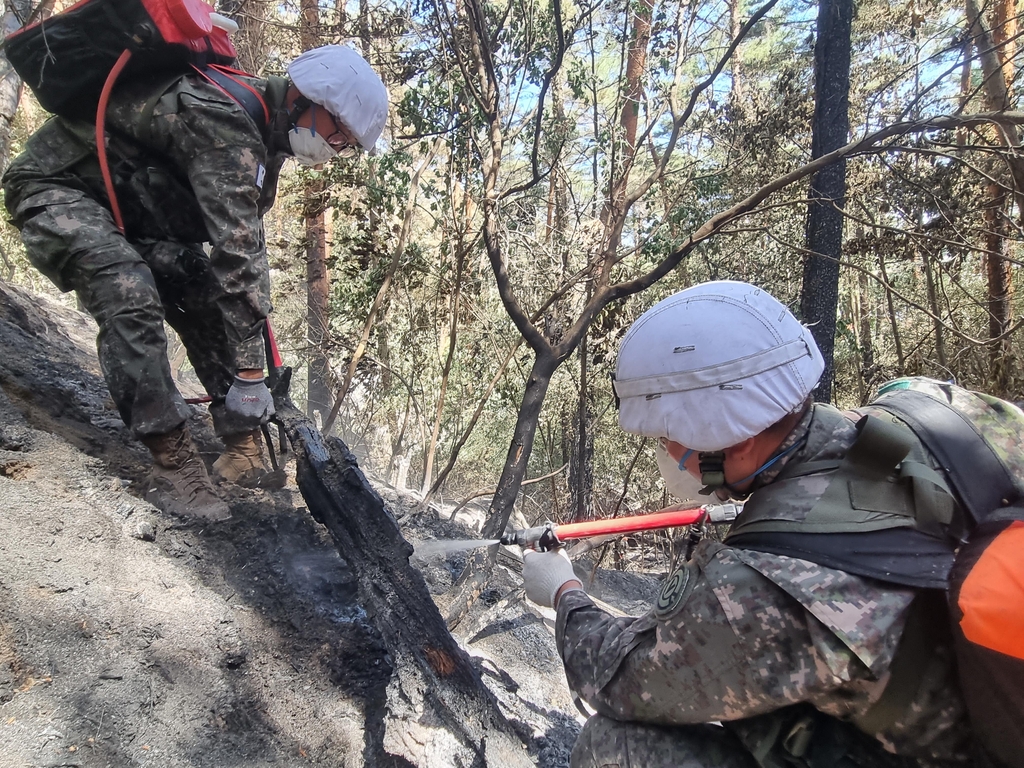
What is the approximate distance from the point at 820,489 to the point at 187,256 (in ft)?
9.32

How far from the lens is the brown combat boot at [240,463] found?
304 cm

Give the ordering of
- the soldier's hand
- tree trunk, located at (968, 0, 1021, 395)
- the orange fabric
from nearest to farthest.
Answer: the orange fabric, the soldier's hand, tree trunk, located at (968, 0, 1021, 395)

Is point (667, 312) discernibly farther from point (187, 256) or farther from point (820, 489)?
point (187, 256)

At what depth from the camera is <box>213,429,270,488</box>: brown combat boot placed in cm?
304

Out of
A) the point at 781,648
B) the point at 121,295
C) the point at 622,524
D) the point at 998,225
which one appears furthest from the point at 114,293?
the point at 998,225

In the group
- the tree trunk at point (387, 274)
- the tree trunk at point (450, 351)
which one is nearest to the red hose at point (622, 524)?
the tree trunk at point (450, 351)

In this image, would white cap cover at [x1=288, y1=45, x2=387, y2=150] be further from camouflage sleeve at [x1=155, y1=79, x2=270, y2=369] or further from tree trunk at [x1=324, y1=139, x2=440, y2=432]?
tree trunk at [x1=324, y1=139, x2=440, y2=432]

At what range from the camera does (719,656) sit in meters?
1.29

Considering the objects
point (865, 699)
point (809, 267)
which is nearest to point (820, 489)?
point (865, 699)

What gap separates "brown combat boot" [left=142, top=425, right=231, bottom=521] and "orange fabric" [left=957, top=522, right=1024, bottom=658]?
259 centimetres

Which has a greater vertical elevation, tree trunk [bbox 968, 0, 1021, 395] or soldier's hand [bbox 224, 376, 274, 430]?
tree trunk [bbox 968, 0, 1021, 395]

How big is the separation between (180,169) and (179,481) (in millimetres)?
1377

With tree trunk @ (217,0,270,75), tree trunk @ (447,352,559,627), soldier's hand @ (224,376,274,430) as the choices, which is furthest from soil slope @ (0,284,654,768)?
tree trunk @ (217,0,270,75)

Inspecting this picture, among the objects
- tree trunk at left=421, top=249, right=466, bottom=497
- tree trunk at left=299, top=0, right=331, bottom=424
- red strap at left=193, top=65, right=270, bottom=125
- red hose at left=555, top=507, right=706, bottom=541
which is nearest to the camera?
red hose at left=555, top=507, right=706, bottom=541
